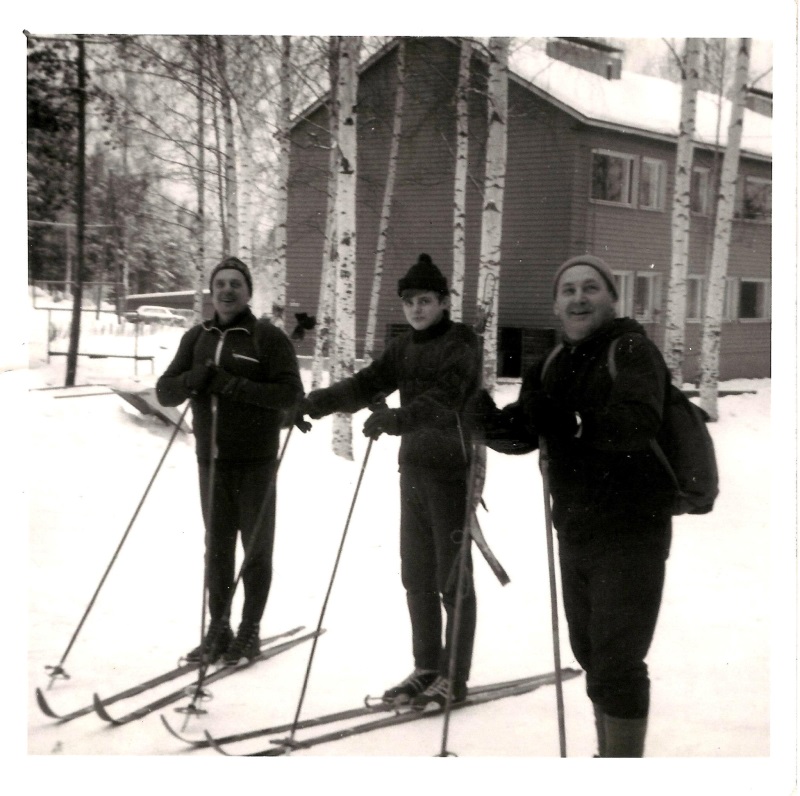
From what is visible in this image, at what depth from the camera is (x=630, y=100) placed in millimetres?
3453

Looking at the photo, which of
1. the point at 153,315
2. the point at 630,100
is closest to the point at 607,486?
the point at 153,315

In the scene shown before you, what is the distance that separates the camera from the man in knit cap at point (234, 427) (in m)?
2.83

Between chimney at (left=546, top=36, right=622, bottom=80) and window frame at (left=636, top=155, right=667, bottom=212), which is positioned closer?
chimney at (left=546, top=36, right=622, bottom=80)

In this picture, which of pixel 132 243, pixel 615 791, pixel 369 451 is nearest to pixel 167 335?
pixel 132 243

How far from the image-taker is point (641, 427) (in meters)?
2.05

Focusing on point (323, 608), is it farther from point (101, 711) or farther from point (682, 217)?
point (682, 217)

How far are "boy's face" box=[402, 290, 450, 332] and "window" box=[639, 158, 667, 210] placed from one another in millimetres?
1216

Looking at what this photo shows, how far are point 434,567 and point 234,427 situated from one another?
79 centimetres

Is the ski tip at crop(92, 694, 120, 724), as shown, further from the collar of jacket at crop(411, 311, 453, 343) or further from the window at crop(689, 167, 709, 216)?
the window at crop(689, 167, 709, 216)

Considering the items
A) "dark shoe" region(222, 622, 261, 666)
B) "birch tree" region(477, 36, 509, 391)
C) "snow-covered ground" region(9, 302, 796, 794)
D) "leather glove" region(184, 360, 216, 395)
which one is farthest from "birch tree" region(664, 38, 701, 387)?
"dark shoe" region(222, 622, 261, 666)

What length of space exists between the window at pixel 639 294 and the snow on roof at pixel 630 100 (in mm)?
524

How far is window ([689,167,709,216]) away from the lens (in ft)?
10.8

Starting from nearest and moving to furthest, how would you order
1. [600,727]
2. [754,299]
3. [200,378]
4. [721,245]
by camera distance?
[600,727] → [200,378] → [754,299] → [721,245]

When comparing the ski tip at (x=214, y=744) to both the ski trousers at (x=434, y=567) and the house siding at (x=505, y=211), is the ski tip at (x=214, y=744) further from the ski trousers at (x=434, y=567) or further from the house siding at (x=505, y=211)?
the house siding at (x=505, y=211)
